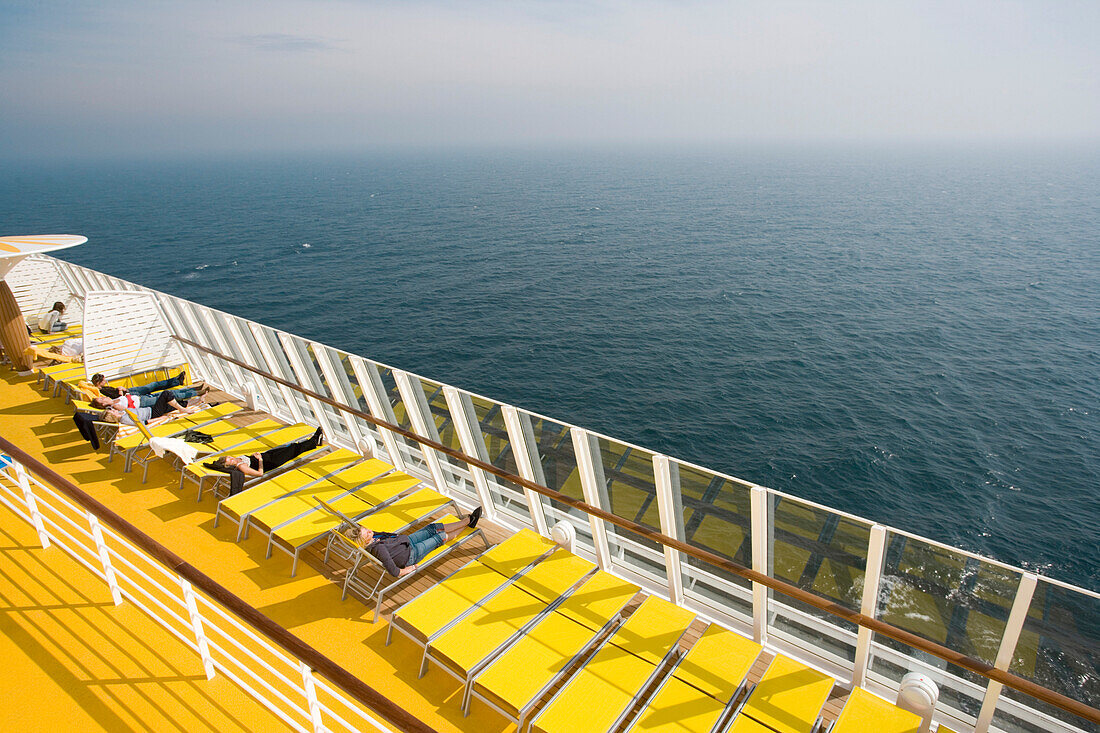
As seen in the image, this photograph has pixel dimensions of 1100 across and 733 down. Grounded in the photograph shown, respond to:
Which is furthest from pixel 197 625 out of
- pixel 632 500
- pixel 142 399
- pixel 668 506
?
pixel 142 399

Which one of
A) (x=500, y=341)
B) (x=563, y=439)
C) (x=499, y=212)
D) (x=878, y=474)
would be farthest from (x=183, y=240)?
(x=563, y=439)

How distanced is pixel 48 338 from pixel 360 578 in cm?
1136

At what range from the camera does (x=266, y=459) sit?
794cm

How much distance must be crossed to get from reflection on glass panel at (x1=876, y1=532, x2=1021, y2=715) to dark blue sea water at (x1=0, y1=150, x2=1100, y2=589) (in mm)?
21197

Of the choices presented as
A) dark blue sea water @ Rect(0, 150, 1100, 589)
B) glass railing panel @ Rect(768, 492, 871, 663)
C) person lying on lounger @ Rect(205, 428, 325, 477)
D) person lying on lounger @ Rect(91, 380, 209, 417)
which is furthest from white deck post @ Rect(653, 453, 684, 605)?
dark blue sea water @ Rect(0, 150, 1100, 589)

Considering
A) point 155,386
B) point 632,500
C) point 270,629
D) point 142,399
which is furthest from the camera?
point 155,386

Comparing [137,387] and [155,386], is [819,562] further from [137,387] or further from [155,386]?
[137,387]

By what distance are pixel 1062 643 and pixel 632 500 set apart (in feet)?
10.6

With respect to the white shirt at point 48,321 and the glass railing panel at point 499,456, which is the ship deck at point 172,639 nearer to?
the glass railing panel at point 499,456

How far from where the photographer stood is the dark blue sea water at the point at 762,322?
26219mm

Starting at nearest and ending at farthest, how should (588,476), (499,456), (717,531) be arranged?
(717,531)
(588,476)
(499,456)

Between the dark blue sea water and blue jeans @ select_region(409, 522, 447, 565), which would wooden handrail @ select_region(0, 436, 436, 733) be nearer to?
blue jeans @ select_region(409, 522, 447, 565)

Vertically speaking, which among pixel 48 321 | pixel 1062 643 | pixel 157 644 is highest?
pixel 48 321

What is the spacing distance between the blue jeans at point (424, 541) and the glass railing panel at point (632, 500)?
1.78 meters
